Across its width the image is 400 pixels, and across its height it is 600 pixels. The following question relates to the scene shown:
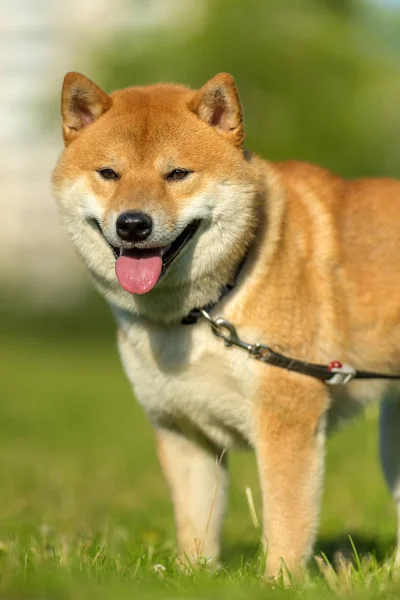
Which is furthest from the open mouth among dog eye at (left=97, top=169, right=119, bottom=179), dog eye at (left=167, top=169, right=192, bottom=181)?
dog eye at (left=97, top=169, right=119, bottom=179)

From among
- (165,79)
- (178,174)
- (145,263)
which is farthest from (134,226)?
(165,79)

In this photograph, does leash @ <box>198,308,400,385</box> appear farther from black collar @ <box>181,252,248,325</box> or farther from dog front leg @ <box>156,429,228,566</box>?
dog front leg @ <box>156,429,228,566</box>

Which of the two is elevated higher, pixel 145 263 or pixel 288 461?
pixel 145 263

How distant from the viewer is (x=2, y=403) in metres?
12.0

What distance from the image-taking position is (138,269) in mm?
3395

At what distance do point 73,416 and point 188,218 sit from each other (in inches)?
307

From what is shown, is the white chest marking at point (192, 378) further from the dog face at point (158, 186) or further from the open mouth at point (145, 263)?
the open mouth at point (145, 263)

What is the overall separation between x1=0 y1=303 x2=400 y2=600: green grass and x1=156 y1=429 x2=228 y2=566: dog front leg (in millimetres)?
137

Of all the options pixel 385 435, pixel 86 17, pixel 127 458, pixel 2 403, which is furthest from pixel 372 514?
pixel 86 17

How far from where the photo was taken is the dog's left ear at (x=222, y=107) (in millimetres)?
3523

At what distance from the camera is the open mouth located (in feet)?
11.0

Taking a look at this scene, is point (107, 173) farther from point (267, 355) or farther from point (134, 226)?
point (267, 355)

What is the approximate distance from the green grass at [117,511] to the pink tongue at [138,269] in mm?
949

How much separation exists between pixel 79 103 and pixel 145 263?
0.78 meters
